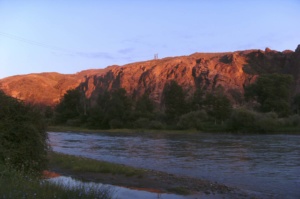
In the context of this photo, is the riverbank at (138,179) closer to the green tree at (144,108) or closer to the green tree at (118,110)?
the green tree at (144,108)

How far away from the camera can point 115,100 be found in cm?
13012

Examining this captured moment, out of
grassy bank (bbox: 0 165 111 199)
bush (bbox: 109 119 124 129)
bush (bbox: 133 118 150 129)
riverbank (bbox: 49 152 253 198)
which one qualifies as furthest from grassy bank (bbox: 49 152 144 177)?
bush (bbox: 109 119 124 129)

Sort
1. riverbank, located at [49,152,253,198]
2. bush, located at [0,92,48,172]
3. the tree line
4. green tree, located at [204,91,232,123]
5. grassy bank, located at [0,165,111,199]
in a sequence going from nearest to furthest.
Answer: grassy bank, located at [0,165,111,199], bush, located at [0,92,48,172], riverbank, located at [49,152,253,198], the tree line, green tree, located at [204,91,232,123]

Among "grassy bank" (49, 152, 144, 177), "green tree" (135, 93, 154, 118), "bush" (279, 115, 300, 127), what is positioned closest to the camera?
"grassy bank" (49, 152, 144, 177)

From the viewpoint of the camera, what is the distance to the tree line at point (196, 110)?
105m

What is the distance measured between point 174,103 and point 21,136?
110091 mm

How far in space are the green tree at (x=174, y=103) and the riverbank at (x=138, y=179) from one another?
96463 mm

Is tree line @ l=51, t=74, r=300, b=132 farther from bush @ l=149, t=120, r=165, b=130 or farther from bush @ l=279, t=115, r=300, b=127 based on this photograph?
bush @ l=279, t=115, r=300, b=127

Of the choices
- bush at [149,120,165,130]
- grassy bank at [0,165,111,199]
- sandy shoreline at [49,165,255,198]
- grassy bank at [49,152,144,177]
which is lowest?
sandy shoreline at [49,165,255,198]

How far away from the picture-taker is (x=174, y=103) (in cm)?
12581

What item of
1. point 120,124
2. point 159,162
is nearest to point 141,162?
point 159,162

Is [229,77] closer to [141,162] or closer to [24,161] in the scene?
[141,162]

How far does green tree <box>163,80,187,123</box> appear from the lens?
124438mm

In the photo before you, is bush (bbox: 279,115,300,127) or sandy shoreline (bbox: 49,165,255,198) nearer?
sandy shoreline (bbox: 49,165,255,198)
